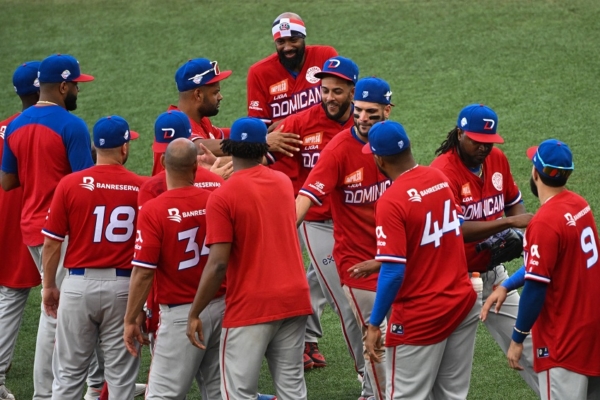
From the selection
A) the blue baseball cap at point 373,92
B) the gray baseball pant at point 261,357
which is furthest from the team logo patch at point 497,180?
the gray baseball pant at point 261,357

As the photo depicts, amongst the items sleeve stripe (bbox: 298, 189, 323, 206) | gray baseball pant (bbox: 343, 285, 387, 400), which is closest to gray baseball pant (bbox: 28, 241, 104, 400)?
sleeve stripe (bbox: 298, 189, 323, 206)

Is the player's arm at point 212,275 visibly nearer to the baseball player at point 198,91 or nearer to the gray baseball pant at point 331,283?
the baseball player at point 198,91

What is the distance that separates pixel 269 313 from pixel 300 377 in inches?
18.3

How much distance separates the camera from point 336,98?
250 inches

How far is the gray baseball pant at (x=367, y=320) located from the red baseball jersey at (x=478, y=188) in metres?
0.67

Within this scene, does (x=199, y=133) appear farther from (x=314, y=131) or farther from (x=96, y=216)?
(x=96, y=216)

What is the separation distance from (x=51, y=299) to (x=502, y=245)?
271 cm

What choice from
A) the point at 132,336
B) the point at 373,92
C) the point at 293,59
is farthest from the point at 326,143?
the point at 132,336

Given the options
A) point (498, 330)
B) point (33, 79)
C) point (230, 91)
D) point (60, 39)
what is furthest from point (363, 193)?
point (60, 39)

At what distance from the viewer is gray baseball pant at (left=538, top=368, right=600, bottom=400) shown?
4770mm

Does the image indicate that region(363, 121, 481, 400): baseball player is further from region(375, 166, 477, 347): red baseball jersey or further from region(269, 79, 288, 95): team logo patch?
region(269, 79, 288, 95): team logo patch

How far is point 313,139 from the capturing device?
6.51 m

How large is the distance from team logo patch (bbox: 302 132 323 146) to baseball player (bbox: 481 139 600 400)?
6.40ft

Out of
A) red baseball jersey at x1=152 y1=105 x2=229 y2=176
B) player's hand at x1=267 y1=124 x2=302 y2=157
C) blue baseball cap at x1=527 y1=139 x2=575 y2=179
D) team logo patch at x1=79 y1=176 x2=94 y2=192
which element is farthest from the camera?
player's hand at x1=267 y1=124 x2=302 y2=157
